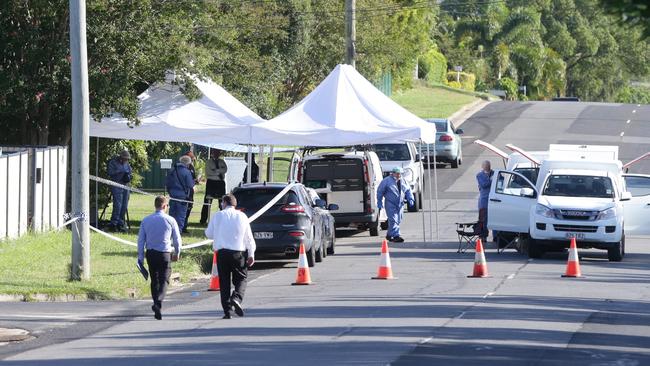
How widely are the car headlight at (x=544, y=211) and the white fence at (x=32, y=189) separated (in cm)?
981

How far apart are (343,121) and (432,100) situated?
4593 centimetres

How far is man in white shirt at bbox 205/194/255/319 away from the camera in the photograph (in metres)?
17.0

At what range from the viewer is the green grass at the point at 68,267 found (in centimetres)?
2012

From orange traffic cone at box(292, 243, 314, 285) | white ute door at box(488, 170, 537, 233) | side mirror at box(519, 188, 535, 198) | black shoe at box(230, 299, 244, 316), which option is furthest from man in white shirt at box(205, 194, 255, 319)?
side mirror at box(519, 188, 535, 198)

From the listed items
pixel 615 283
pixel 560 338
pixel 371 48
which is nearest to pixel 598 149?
pixel 615 283

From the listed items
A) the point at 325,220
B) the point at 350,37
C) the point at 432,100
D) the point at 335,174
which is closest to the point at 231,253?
the point at 325,220

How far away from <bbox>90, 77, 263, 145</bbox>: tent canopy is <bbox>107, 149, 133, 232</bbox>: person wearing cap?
0.99 metres

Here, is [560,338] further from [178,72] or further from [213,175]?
[213,175]

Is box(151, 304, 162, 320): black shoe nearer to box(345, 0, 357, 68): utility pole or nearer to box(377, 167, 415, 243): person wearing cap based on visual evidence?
box(377, 167, 415, 243): person wearing cap

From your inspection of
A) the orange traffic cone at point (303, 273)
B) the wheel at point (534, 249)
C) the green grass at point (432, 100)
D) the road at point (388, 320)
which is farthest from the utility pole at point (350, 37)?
the green grass at point (432, 100)

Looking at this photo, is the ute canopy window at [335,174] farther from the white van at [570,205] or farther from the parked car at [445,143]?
the parked car at [445,143]

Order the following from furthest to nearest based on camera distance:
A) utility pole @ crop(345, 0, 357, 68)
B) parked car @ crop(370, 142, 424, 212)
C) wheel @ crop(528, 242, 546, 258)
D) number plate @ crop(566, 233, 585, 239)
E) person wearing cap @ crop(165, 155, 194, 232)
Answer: utility pole @ crop(345, 0, 357, 68), parked car @ crop(370, 142, 424, 212), person wearing cap @ crop(165, 155, 194, 232), wheel @ crop(528, 242, 546, 258), number plate @ crop(566, 233, 585, 239)

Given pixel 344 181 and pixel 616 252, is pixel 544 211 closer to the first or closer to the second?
pixel 616 252

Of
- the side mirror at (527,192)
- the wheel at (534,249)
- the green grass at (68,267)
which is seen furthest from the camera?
the side mirror at (527,192)
